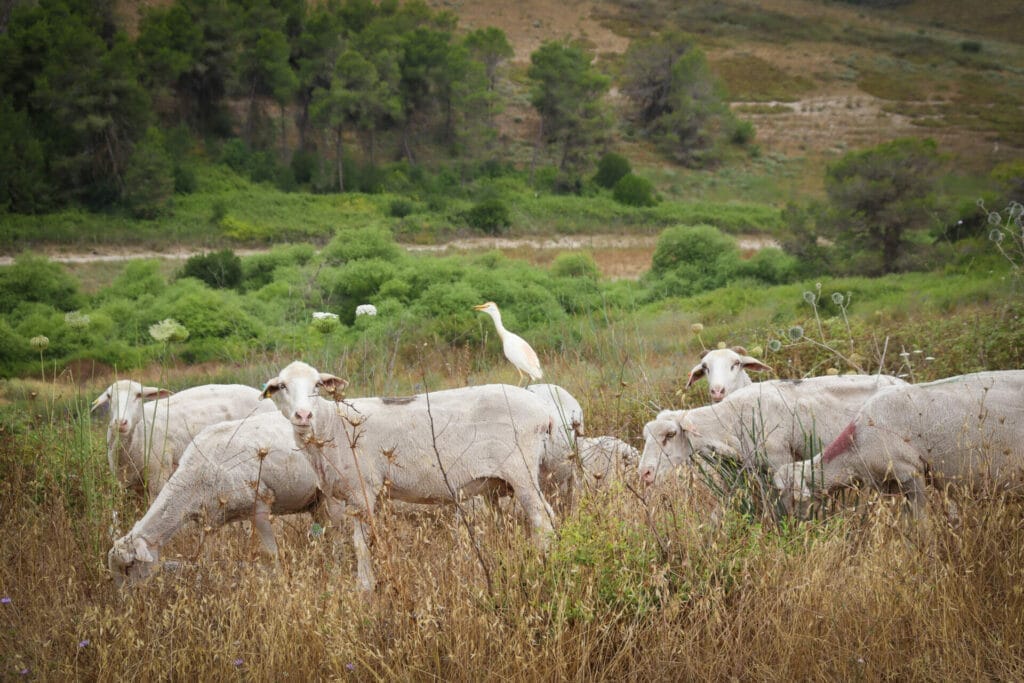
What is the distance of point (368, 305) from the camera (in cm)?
2156

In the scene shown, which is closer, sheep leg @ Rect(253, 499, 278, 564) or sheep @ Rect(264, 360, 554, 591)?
sheep @ Rect(264, 360, 554, 591)

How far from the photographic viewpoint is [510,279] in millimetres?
22703

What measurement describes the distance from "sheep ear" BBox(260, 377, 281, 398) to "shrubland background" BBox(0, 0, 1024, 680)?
93 centimetres

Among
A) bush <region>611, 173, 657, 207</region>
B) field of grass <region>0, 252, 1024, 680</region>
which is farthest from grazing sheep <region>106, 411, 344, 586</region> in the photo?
bush <region>611, 173, 657, 207</region>

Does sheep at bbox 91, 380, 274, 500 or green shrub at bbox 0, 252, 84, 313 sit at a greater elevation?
sheep at bbox 91, 380, 274, 500

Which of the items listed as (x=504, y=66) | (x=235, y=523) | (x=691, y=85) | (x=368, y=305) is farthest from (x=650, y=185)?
(x=235, y=523)

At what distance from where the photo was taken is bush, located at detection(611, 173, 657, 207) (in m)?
47.7

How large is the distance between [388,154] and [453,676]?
159ft

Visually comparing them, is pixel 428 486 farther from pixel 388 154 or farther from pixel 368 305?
pixel 388 154

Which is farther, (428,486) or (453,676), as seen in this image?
(428,486)

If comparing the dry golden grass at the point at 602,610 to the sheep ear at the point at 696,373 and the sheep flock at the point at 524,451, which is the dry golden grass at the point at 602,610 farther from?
the sheep ear at the point at 696,373

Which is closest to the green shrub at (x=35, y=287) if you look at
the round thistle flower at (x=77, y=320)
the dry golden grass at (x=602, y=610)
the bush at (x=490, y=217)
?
the round thistle flower at (x=77, y=320)

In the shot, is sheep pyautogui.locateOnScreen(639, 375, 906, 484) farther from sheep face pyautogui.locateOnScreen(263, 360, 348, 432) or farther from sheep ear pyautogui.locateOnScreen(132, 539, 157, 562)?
sheep ear pyautogui.locateOnScreen(132, 539, 157, 562)

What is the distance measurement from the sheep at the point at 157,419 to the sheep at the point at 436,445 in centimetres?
180
